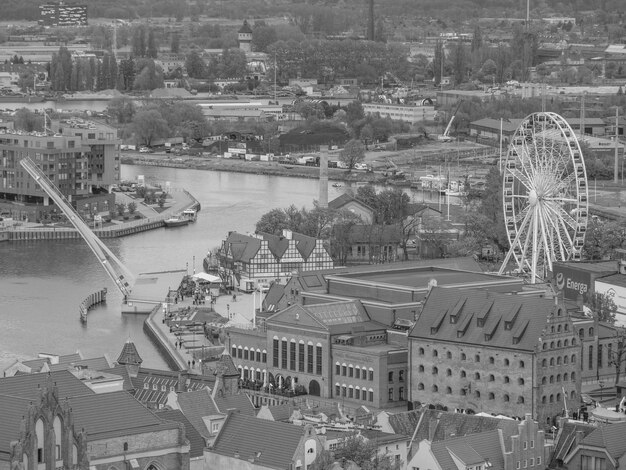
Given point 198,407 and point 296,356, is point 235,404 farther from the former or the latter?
point 296,356

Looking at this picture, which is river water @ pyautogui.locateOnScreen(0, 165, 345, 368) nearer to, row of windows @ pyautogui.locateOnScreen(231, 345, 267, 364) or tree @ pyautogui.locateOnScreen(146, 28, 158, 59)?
row of windows @ pyautogui.locateOnScreen(231, 345, 267, 364)

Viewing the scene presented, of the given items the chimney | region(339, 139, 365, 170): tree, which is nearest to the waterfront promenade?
the chimney

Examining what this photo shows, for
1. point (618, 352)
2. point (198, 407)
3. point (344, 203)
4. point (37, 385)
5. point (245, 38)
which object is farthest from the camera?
point (245, 38)

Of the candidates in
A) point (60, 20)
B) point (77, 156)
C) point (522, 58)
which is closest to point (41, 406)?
point (77, 156)

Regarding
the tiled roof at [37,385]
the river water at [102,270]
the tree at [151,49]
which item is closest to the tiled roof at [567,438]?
the tiled roof at [37,385]

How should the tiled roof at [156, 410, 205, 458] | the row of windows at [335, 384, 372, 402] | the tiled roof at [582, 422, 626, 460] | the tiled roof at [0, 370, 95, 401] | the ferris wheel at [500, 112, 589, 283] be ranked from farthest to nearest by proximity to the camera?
the ferris wheel at [500, 112, 589, 283], the row of windows at [335, 384, 372, 402], the tiled roof at [582, 422, 626, 460], the tiled roof at [156, 410, 205, 458], the tiled roof at [0, 370, 95, 401]

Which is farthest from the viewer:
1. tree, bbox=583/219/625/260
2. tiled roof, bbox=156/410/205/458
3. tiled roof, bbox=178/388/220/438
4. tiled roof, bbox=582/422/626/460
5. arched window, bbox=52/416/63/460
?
tree, bbox=583/219/625/260

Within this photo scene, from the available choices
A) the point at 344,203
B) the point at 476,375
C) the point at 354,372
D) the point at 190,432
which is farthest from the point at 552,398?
the point at 344,203
